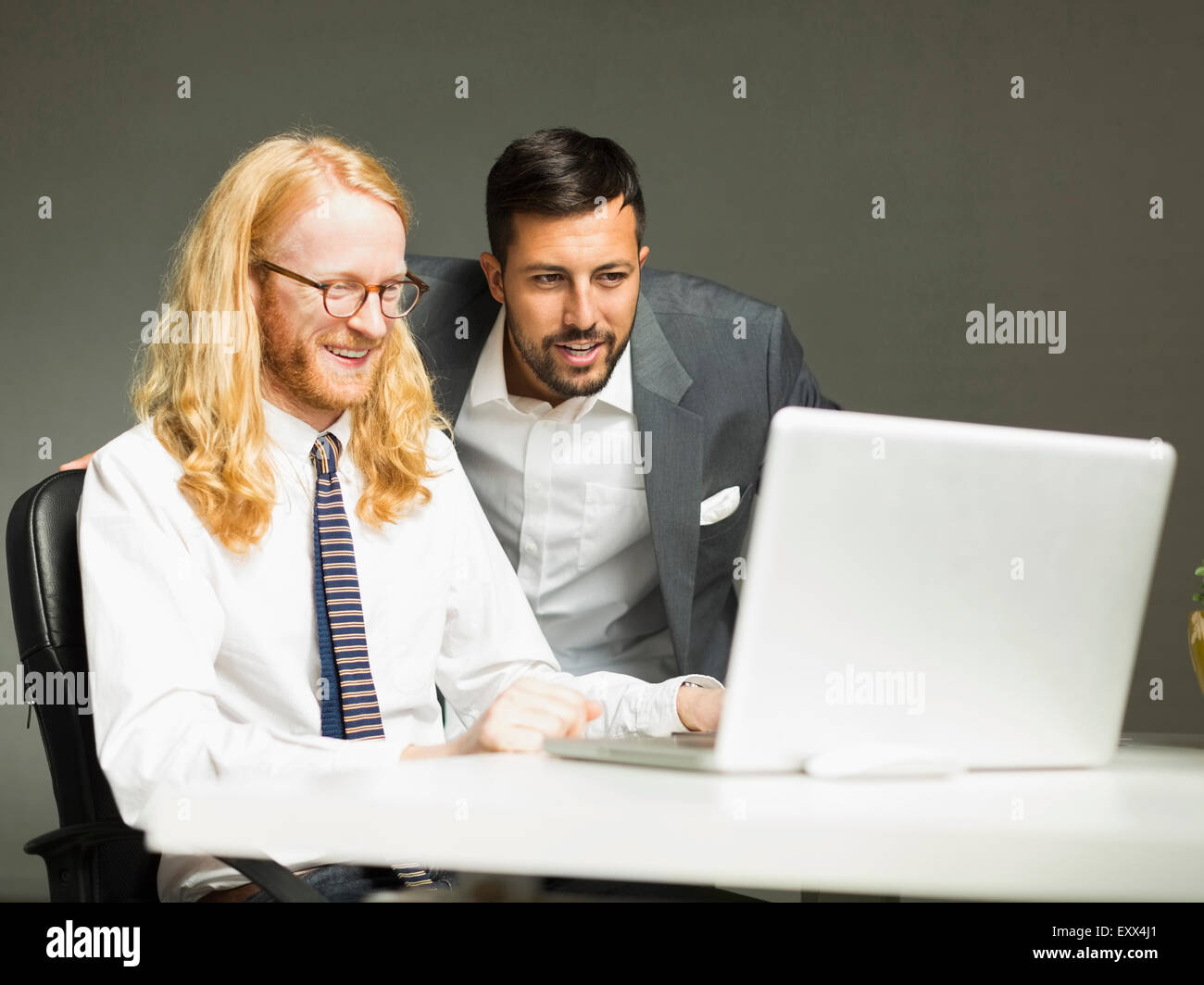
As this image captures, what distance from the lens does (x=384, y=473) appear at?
2068mm

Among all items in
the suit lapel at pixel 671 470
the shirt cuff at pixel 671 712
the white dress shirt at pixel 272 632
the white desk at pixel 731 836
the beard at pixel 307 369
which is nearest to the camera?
the white desk at pixel 731 836

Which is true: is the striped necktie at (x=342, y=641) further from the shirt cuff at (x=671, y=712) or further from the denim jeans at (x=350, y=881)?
the shirt cuff at (x=671, y=712)

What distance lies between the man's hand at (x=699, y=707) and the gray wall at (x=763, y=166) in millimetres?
3007

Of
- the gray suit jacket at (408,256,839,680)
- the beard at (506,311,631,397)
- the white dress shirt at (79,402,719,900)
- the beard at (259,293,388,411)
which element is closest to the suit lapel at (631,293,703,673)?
the gray suit jacket at (408,256,839,680)

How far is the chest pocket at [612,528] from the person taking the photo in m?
2.76

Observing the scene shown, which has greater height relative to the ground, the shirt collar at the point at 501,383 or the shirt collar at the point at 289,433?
the shirt collar at the point at 501,383

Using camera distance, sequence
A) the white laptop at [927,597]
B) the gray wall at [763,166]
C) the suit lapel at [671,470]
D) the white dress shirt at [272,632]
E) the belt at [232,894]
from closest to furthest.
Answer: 1. the white laptop at [927,597]
2. the white dress shirt at [272,632]
3. the belt at [232,894]
4. the suit lapel at [671,470]
5. the gray wall at [763,166]

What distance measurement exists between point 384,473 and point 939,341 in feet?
10.4

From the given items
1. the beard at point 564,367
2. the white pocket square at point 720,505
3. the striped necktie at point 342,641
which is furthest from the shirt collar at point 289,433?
the white pocket square at point 720,505

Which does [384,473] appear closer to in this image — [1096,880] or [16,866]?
[1096,880]

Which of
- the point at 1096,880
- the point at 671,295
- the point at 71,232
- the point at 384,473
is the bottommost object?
the point at 1096,880

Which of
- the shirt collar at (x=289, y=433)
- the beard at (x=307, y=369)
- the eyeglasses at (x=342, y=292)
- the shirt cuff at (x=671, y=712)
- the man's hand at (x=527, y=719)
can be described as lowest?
the shirt cuff at (x=671, y=712)
